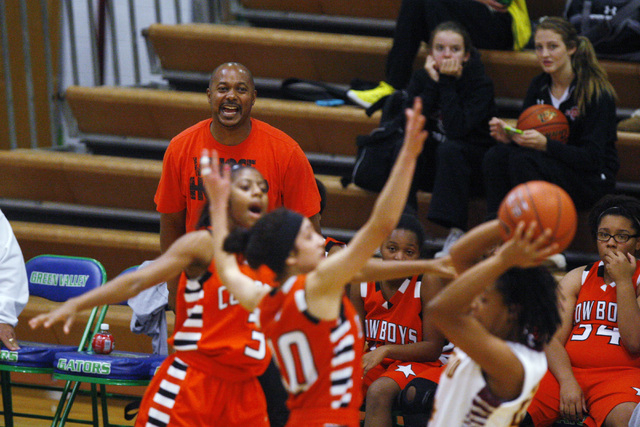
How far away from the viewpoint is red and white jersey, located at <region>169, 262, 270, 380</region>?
2.99 meters

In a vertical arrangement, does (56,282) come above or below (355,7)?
below

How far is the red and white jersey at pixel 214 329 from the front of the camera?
2986mm

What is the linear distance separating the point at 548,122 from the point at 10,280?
3283 mm

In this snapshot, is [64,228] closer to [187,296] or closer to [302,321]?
[187,296]

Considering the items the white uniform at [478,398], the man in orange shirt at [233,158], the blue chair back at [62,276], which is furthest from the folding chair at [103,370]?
the white uniform at [478,398]

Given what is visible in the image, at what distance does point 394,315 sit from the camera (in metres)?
4.24

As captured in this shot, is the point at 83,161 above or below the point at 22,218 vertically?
above

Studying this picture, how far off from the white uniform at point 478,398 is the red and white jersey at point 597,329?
5.24 ft

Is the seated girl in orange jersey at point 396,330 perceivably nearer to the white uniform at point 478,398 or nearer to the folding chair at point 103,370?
the folding chair at point 103,370

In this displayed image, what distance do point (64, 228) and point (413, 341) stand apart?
3.16 metres

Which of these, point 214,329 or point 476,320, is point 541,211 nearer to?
point 476,320

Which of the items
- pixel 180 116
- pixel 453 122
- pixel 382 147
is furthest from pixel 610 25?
pixel 180 116

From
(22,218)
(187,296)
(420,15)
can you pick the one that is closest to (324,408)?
(187,296)

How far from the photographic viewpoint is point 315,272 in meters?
2.38
